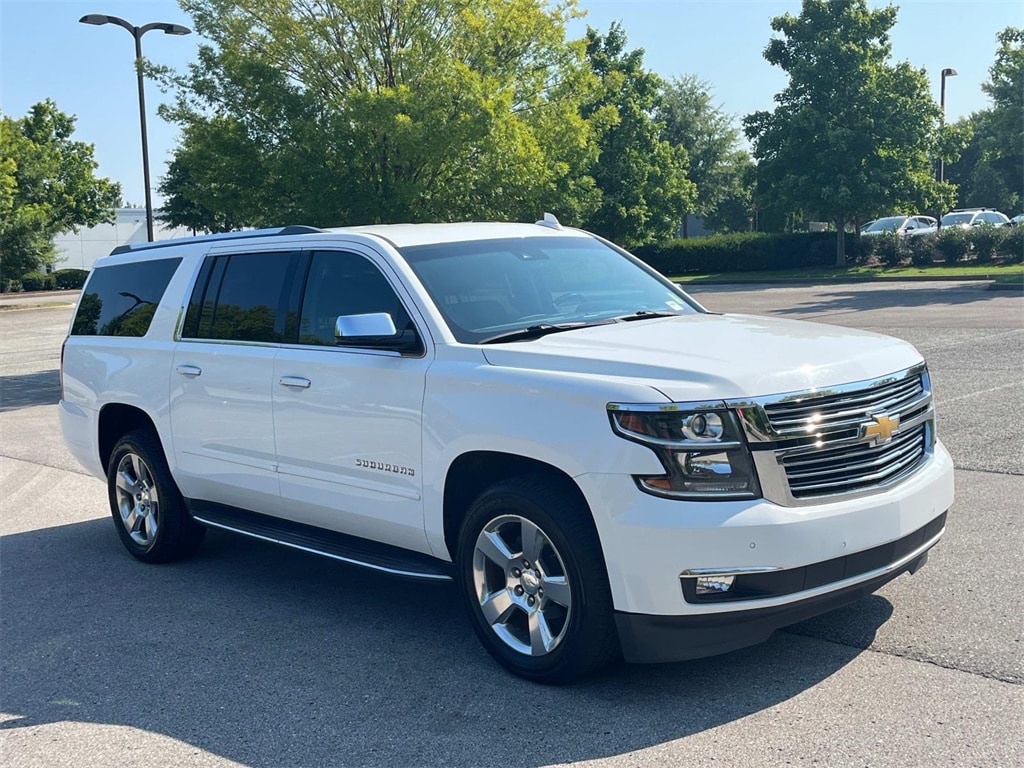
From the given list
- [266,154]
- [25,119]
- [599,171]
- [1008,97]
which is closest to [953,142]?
[1008,97]

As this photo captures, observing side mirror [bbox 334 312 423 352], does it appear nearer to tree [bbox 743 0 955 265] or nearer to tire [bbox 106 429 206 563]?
tire [bbox 106 429 206 563]

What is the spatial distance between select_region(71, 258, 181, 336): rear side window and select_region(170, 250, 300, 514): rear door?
48 centimetres

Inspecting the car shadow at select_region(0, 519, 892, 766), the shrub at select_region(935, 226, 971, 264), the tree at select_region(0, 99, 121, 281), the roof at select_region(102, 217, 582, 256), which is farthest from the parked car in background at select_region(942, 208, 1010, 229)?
the car shadow at select_region(0, 519, 892, 766)

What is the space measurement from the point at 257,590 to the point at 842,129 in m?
32.7

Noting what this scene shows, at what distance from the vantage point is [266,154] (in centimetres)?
1717

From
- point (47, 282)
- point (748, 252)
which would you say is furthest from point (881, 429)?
point (47, 282)

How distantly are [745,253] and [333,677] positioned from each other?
38.2 m

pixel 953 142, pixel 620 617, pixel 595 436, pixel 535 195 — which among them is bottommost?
pixel 620 617

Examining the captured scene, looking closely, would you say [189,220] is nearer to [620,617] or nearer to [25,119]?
[25,119]

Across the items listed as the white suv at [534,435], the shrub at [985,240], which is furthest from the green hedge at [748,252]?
the white suv at [534,435]

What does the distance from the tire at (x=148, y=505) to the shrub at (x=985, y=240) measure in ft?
104

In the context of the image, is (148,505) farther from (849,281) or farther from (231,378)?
(849,281)

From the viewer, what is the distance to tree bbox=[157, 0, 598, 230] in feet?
53.8

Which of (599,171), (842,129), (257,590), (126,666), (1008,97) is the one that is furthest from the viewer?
(599,171)
